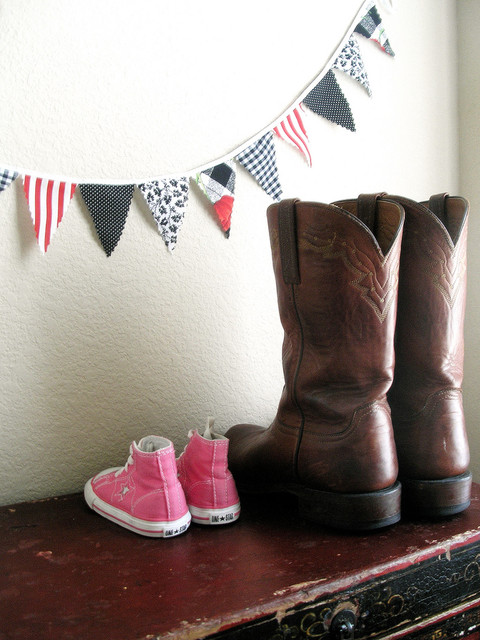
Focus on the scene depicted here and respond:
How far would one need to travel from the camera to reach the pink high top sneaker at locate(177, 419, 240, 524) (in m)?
0.87

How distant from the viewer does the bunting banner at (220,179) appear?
1.01 m

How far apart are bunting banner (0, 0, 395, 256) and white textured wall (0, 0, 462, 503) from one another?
21 mm

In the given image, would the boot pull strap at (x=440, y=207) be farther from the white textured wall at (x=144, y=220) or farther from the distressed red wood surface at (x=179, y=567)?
the distressed red wood surface at (x=179, y=567)

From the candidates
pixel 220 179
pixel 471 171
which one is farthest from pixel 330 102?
pixel 471 171

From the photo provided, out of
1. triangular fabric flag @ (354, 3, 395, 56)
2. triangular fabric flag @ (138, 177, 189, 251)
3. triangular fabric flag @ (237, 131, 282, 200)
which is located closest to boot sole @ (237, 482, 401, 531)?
triangular fabric flag @ (138, 177, 189, 251)

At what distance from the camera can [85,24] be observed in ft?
3.36

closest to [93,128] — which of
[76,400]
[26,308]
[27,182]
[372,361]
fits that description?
[27,182]

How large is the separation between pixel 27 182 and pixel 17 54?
0.23 m

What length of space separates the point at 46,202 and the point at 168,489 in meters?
0.57

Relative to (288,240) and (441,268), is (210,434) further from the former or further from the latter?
(441,268)

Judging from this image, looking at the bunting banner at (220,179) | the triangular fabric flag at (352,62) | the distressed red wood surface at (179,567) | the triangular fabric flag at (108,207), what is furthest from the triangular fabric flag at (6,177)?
the triangular fabric flag at (352,62)

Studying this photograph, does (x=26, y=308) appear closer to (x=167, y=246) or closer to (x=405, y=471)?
(x=167, y=246)

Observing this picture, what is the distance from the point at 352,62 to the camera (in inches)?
52.1

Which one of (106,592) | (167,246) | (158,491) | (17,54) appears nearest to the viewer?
(106,592)
